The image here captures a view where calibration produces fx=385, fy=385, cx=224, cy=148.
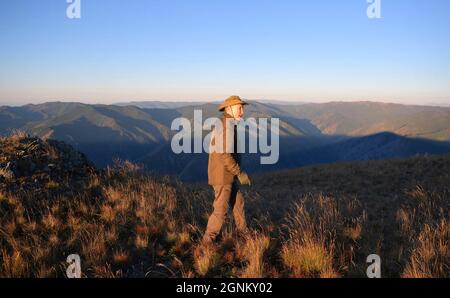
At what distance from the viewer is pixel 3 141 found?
11195 millimetres

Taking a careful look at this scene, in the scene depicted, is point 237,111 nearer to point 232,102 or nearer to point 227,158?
point 232,102

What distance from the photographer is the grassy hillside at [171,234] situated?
200 inches

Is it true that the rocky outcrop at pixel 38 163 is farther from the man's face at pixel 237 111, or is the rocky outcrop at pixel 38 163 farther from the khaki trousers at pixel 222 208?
the man's face at pixel 237 111

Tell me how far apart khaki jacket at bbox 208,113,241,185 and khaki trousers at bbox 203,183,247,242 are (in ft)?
0.47

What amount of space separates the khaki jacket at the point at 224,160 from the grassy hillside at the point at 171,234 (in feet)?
3.02

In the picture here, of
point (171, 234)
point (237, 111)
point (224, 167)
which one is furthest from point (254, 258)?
point (237, 111)

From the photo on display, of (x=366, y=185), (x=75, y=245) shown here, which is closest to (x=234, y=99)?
(x=75, y=245)

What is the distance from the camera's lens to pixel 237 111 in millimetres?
6137

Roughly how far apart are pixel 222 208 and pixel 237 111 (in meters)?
1.57

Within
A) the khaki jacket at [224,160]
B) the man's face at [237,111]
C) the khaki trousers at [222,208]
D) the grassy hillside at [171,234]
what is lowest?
the grassy hillside at [171,234]

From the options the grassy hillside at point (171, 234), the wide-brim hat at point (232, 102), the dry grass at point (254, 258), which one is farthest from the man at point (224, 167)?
the dry grass at point (254, 258)

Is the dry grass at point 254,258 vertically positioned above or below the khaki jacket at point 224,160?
below
